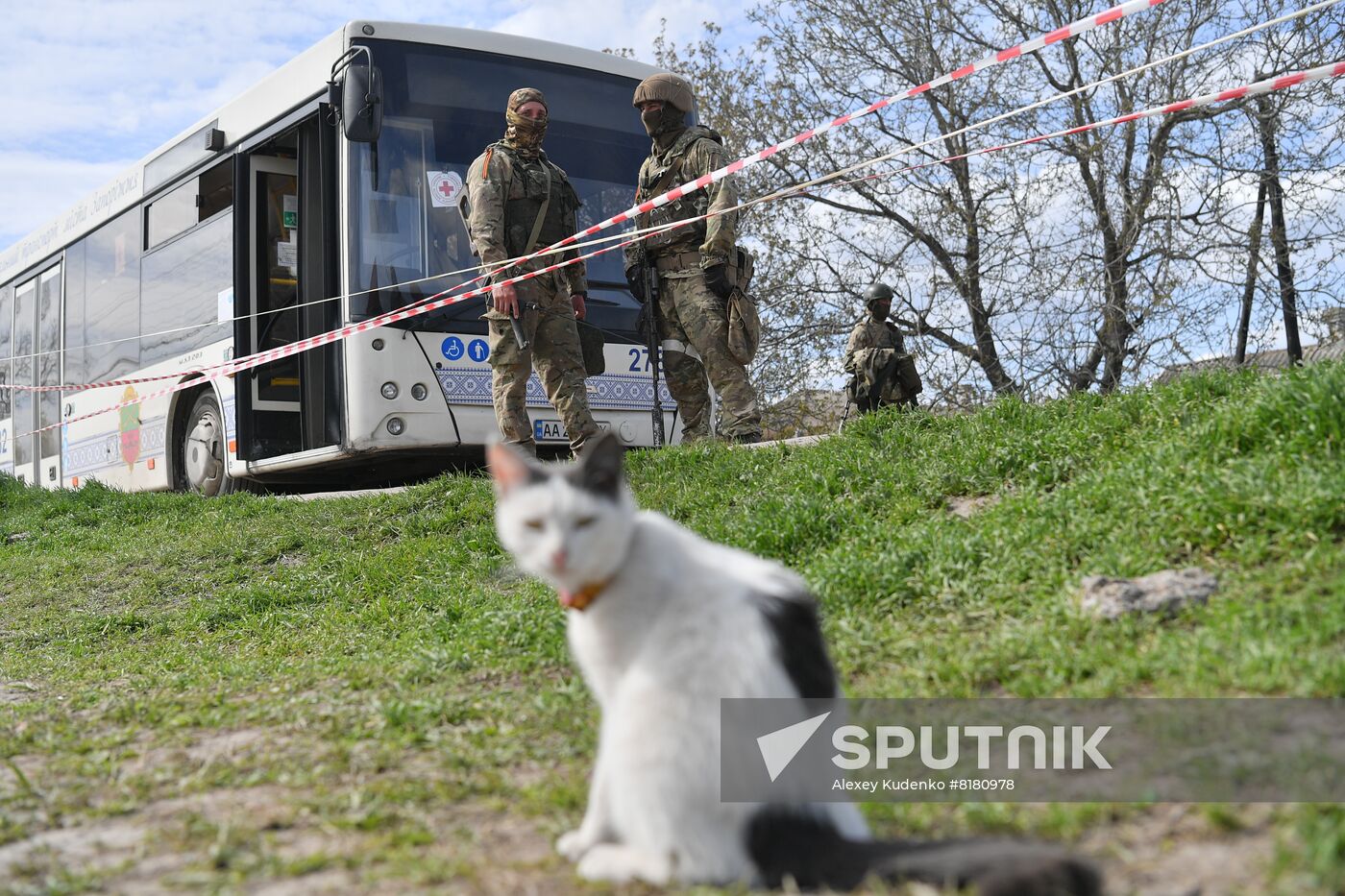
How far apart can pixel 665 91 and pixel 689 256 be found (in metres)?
1.17

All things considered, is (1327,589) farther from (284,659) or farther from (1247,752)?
(284,659)

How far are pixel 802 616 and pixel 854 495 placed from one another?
3357mm

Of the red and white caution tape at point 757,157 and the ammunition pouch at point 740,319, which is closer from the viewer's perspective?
the red and white caution tape at point 757,157

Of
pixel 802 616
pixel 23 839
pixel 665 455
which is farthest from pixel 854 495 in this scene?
pixel 23 839

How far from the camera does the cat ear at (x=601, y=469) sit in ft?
7.64

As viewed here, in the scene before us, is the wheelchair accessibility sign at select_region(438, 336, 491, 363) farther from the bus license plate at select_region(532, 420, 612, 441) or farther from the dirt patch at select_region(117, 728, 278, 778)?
the dirt patch at select_region(117, 728, 278, 778)

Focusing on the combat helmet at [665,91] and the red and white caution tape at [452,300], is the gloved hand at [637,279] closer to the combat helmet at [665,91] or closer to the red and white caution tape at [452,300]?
the red and white caution tape at [452,300]

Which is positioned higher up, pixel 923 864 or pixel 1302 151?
pixel 1302 151

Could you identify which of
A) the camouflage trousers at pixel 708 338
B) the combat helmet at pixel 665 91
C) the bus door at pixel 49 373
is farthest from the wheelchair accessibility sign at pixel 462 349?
the bus door at pixel 49 373

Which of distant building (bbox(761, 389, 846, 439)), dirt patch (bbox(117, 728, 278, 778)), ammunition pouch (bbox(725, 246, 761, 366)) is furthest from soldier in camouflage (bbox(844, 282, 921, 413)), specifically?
dirt patch (bbox(117, 728, 278, 778))

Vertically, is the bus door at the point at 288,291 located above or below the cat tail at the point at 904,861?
above

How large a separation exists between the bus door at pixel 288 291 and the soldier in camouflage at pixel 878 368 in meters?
5.22

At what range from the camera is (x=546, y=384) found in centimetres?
784

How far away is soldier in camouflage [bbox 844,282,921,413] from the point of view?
1123cm
